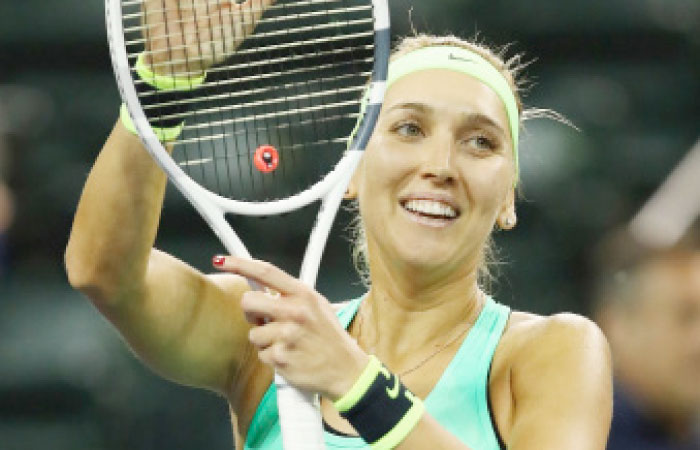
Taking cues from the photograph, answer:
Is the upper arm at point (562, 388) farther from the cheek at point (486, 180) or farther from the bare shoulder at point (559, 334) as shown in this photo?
the cheek at point (486, 180)

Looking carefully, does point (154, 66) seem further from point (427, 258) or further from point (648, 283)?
point (648, 283)

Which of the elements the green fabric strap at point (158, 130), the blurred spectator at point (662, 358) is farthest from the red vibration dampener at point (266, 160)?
the blurred spectator at point (662, 358)

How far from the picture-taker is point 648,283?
130 inches

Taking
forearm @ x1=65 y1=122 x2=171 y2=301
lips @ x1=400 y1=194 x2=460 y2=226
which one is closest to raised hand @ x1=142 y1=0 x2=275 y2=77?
forearm @ x1=65 y1=122 x2=171 y2=301

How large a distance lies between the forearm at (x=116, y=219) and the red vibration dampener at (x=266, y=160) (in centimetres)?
17

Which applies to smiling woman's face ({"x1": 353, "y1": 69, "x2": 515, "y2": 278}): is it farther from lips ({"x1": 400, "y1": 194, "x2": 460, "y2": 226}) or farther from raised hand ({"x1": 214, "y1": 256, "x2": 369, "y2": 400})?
raised hand ({"x1": 214, "y1": 256, "x2": 369, "y2": 400})

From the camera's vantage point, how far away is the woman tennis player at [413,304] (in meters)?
2.41

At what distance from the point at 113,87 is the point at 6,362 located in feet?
3.81

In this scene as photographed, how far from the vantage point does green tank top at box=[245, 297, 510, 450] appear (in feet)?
8.41

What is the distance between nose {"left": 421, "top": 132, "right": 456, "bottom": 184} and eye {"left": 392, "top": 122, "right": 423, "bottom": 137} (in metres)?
0.05

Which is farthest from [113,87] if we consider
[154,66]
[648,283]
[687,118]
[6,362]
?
[154,66]

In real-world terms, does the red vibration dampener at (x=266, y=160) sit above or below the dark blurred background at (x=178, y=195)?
above

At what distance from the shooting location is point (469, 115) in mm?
2699

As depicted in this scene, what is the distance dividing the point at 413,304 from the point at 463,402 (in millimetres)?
287
